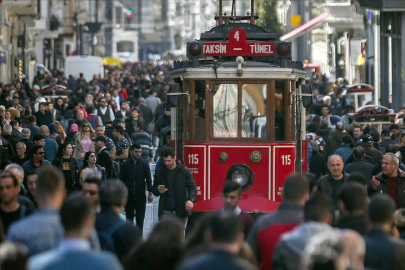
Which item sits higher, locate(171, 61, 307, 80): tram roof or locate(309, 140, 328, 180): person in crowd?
locate(171, 61, 307, 80): tram roof

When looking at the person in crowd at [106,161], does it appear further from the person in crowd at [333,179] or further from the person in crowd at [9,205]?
the person in crowd at [9,205]

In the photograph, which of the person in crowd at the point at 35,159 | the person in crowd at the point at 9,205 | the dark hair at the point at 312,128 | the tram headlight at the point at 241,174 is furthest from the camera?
the dark hair at the point at 312,128

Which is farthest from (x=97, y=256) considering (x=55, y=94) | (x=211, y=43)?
(x=55, y=94)

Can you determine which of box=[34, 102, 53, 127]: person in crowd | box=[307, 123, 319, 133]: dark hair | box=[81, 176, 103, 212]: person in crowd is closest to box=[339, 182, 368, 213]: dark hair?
box=[81, 176, 103, 212]: person in crowd

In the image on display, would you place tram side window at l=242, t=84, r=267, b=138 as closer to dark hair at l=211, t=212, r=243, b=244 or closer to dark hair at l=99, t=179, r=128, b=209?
dark hair at l=99, t=179, r=128, b=209

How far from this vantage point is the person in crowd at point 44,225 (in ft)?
26.7

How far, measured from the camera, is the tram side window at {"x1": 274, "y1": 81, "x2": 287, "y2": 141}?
16.5 meters

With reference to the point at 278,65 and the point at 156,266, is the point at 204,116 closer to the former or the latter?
the point at 278,65

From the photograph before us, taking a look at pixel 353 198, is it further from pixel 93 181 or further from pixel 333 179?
pixel 333 179

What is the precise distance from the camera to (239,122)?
53.8ft

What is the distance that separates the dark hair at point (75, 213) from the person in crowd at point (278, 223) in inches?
65.5

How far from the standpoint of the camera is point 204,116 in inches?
651

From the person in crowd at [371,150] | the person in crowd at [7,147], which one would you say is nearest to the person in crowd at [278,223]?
the person in crowd at [371,150]

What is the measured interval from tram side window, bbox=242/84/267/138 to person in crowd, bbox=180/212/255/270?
913 cm
